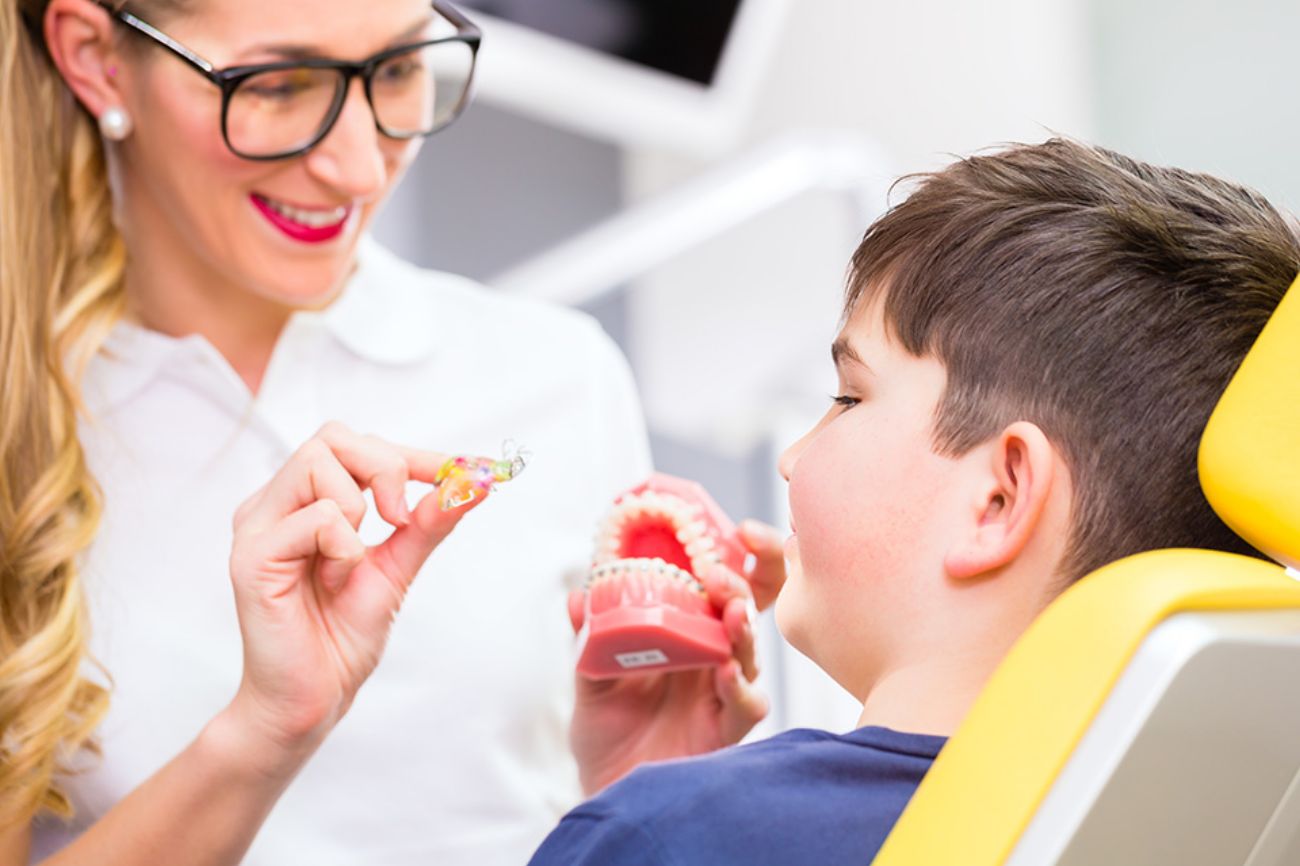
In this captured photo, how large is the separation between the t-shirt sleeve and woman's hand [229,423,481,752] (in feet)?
0.99

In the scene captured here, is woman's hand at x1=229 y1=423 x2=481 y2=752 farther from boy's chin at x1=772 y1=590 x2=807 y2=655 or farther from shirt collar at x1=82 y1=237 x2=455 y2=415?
shirt collar at x1=82 y1=237 x2=455 y2=415

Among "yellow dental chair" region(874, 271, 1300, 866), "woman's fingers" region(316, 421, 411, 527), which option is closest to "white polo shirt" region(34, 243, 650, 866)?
"woman's fingers" region(316, 421, 411, 527)

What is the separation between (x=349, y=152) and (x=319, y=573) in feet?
1.29

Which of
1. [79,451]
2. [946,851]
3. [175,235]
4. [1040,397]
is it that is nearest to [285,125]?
[175,235]

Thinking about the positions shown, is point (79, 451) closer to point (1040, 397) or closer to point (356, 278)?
point (356, 278)

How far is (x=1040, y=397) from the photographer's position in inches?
35.9

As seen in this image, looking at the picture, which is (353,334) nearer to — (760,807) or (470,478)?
(470,478)

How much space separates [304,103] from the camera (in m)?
1.32

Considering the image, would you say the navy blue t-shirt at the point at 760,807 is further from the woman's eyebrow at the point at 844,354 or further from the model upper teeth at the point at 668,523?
the model upper teeth at the point at 668,523

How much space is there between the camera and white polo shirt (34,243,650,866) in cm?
137

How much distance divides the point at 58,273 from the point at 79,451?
0.17m

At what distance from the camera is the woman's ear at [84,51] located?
1.32 m

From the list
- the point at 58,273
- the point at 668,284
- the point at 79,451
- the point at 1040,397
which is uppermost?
the point at 1040,397

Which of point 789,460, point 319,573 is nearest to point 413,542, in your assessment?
point 319,573
